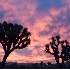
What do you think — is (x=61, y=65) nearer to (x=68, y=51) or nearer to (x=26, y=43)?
(x=68, y=51)

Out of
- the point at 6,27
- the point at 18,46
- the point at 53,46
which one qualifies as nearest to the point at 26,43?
the point at 18,46

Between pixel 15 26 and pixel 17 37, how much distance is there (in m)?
1.88

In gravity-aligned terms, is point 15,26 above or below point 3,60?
above

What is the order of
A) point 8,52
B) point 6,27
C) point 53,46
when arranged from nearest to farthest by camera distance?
point 6,27, point 8,52, point 53,46

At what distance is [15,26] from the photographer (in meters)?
40.7

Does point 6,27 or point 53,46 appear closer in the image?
point 6,27

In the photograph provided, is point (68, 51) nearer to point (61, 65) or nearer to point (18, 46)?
point (61, 65)

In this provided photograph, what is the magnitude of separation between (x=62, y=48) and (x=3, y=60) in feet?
40.3

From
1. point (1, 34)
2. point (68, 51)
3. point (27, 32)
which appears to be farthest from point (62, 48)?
point (1, 34)

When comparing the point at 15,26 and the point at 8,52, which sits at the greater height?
the point at 15,26

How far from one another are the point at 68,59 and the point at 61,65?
2.20m

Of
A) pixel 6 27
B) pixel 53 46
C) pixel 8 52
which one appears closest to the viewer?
pixel 6 27

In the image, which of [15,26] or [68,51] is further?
[68,51]

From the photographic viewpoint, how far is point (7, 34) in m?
40.8
